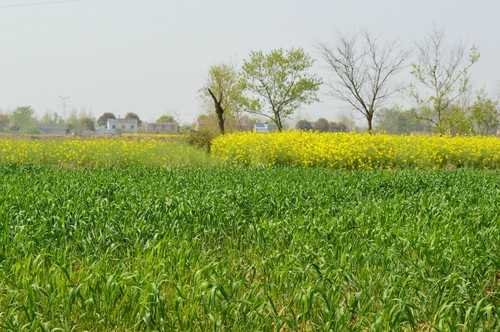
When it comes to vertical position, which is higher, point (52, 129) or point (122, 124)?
point (122, 124)

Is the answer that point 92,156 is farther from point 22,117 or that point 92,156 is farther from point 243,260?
point 22,117

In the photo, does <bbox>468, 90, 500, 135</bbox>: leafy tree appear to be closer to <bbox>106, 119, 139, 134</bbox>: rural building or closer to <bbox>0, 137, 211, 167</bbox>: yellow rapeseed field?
<bbox>0, 137, 211, 167</bbox>: yellow rapeseed field

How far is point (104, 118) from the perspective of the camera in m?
124

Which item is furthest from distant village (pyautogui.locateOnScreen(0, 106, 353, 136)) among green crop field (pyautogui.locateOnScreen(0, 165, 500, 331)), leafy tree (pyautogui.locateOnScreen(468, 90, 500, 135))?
green crop field (pyautogui.locateOnScreen(0, 165, 500, 331))

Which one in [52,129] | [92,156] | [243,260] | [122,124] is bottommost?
[243,260]

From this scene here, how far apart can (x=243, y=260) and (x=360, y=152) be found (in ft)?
44.2

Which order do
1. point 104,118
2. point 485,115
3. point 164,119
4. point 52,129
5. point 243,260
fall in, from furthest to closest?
point 104,118
point 164,119
point 52,129
point 485,115
point 243,260

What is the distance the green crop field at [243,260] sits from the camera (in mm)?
3863

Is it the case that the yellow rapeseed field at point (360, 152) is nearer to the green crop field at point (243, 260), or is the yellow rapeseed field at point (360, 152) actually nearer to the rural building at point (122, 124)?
the green crop field at point (243, 260)

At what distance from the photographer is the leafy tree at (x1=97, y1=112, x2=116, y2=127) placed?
121375 millimetres

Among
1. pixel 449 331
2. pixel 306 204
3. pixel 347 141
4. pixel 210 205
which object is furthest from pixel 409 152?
pixel 449 331

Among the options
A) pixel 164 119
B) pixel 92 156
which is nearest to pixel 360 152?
pixel 92 156

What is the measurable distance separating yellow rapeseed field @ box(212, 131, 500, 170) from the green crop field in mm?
8311

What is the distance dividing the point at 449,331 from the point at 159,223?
12.3ft
